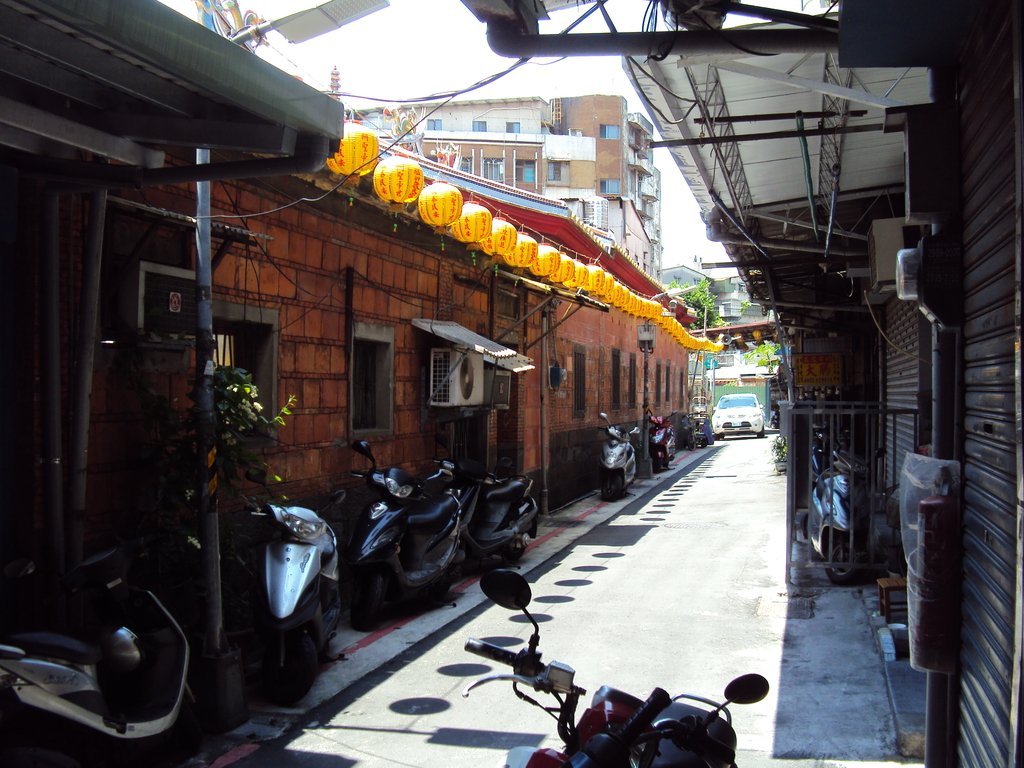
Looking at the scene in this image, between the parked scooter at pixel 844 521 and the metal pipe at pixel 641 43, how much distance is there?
454cm

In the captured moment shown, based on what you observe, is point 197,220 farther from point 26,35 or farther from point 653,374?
point 653,374

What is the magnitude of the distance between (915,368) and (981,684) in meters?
→ 6.40

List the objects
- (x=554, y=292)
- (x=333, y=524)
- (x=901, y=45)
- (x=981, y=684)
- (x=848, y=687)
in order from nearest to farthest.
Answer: (x=981, y=684) < (x=901, y=45) < (x=848, y=687) < (x=333, y=524) < (x=554, y=292)

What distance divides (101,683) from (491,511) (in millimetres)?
5633

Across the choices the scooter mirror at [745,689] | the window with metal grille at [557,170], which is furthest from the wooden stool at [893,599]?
the window with metal grille at [557,170]

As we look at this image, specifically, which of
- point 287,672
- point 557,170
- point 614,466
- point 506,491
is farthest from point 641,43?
point 557,170

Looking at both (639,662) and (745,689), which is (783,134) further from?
(745,689)

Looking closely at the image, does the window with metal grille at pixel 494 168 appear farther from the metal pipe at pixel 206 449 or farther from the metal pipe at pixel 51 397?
the metal pipe at pixel 51 397

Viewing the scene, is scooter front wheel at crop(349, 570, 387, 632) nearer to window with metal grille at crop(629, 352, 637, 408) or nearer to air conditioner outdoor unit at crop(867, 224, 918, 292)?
air conditioner outdoor unit at crop(867, 224, 918, 292)

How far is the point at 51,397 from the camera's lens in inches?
189

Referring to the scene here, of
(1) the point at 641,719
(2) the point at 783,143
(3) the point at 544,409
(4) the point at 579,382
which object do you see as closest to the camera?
(1) the point at 641,719

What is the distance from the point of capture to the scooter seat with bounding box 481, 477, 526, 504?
377 inches

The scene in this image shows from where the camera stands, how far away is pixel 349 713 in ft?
17.7

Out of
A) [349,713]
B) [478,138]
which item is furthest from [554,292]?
[478,138]
